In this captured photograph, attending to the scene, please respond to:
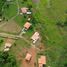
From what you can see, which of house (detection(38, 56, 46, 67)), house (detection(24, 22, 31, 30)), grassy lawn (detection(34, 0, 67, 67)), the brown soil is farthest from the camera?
house (detection(24, 22, 31, 30))

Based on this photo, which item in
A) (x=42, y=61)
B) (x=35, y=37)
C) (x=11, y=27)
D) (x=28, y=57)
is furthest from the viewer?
(x=11, y=27)

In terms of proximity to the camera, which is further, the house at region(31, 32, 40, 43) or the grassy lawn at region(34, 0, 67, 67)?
the house at region(31, 32, 40, 43)

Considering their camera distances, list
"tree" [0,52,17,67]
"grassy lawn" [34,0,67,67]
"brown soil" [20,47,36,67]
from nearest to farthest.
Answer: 1. "tree" [0,52,17,67]
2. "brown soil" [20,47,36,67]
3. "grassy lawn" [34,0,67,67]

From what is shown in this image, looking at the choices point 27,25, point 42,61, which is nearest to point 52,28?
point 27,25

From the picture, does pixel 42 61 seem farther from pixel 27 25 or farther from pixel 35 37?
pixel 27 25

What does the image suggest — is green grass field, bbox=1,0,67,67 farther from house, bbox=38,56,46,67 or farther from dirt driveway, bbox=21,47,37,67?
dirt driveway, bbox=21,47,37,67

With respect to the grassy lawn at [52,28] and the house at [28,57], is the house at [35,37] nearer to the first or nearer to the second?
the grassy lawn at [52,28]

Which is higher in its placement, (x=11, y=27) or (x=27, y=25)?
(x=27, y=25)

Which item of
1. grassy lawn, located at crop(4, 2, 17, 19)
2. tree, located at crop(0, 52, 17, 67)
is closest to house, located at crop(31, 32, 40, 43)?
tree, located at crop(0, 52, 17, 67)

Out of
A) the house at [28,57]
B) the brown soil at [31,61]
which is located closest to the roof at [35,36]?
the brown soil at [31,61]

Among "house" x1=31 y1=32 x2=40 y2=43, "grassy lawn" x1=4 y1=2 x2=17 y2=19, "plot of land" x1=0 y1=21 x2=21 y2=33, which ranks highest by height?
"grassy lawn" x1=4 y1=2 x2=17 y2=19

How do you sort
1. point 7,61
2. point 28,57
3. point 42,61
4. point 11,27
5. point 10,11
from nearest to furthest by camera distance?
point 7,61, point 42,61, point 28,57, point 11,27, point 10,11

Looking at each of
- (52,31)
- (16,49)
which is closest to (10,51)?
(16,49)
